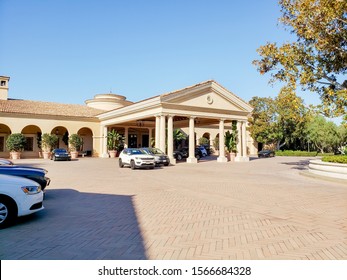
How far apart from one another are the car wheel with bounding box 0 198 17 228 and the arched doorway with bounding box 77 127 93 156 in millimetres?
33801

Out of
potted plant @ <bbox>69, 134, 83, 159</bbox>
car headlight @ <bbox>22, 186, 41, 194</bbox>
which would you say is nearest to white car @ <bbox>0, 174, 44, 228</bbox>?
car headlight @ <bbox>22, 186, 41, 194</bbox>

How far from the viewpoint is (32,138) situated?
35.2 meters

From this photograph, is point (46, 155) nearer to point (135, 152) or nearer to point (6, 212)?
point (135, 152)

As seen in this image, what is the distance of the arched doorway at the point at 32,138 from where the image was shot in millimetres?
34750

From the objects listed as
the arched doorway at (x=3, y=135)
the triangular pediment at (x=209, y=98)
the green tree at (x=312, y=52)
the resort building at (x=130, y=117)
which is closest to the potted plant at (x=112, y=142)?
the resort building at (x=130, y=117)

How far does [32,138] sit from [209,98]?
22684mm

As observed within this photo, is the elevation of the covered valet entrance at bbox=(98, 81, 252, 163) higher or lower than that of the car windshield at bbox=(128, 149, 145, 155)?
higher

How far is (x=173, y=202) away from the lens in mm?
8578

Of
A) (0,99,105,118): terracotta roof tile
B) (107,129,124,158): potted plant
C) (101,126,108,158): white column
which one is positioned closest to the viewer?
(0,99,105,118): terracotta roof tile

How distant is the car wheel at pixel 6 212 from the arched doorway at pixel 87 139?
33.8m

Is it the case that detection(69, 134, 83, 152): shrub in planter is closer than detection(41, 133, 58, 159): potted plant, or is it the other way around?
detection(41, 133, 58, 159): potted plant

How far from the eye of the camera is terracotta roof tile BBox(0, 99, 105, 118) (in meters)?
33.0

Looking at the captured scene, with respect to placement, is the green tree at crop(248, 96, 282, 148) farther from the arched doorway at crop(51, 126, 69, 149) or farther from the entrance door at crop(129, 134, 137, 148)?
the arched doorway at crop(51, 126, 69, 149)

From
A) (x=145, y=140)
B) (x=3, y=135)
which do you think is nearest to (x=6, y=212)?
(x=3, y=135)
